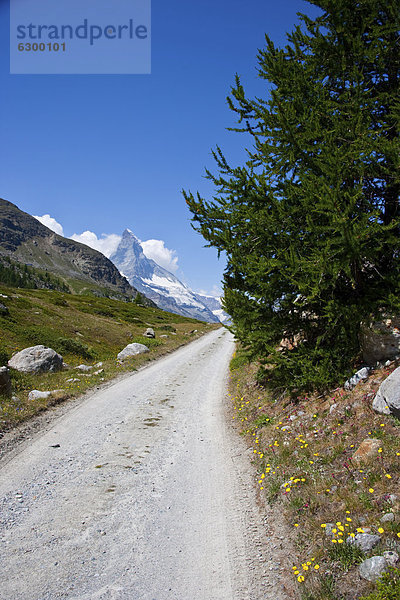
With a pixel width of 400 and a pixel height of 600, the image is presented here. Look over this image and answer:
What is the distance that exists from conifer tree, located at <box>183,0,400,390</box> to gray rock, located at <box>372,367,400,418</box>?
1.78m

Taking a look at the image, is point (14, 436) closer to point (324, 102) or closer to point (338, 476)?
point (338, 476)

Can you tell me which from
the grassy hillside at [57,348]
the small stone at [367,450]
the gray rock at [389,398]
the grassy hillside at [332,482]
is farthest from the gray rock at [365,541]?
the grassy hillside at [57,348]

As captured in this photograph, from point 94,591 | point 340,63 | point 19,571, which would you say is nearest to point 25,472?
point 19,571

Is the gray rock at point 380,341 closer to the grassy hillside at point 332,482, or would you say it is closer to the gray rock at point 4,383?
the grassy hillside at point 332,482

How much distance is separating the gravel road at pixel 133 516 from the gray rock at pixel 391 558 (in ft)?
5.19

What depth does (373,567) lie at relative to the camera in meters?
4.05

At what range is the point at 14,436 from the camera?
9781 mm

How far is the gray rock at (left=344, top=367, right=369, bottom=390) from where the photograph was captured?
8312mm

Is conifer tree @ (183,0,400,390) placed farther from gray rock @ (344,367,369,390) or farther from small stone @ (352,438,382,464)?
small stone @ (352,438,382,464)

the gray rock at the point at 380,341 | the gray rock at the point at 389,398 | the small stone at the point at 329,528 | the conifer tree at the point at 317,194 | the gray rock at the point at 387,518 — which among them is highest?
the conifer tree at the point at 317,194

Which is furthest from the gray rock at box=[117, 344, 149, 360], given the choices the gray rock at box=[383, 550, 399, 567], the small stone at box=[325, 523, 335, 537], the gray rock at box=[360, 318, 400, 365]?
the gray rock at box=[383, 550, 399, 567]

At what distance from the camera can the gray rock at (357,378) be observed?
8.31 meters

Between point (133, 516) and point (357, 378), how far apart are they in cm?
675

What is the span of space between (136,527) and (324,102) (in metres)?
11.7
